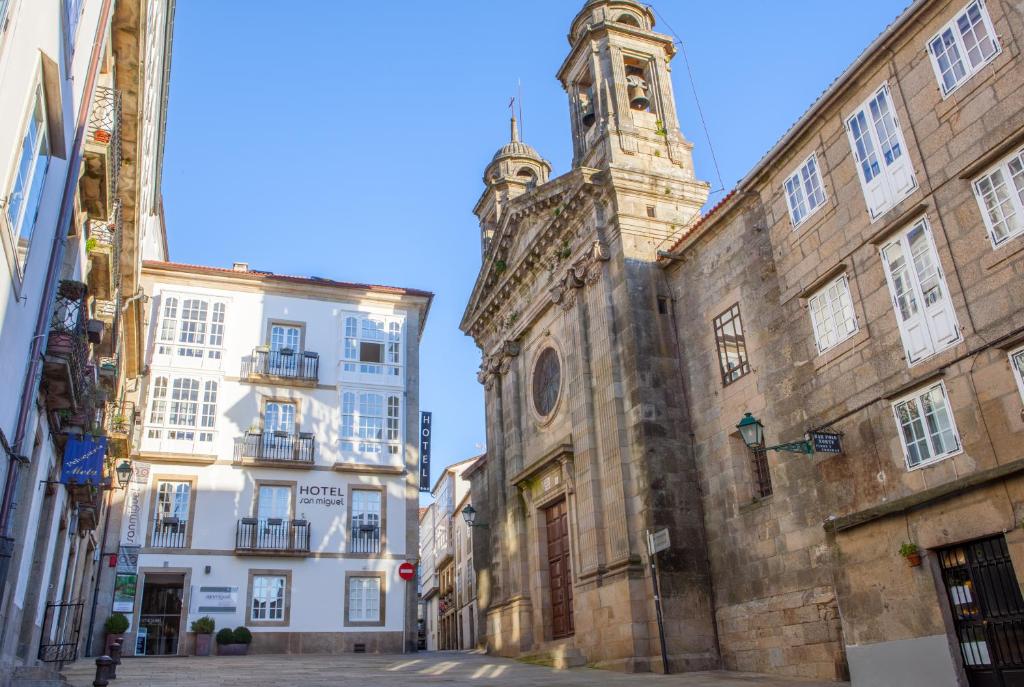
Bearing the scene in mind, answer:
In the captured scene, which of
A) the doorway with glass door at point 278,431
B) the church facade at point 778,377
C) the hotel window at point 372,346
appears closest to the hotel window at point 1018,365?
the church facade at point 778,377

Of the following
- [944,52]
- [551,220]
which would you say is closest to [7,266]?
[944,52]

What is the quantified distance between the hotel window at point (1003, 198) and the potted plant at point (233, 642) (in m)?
21.5

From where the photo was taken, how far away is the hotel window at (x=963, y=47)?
10.6 m

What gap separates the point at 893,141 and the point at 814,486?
5821 millimetres

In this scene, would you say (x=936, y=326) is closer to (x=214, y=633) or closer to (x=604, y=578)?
(x=604, y=578)

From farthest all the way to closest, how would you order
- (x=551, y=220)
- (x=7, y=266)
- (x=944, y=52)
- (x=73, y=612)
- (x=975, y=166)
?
(x=551, y=220)
(x=73, y=612)
(x=944, y=52)
(x=975, y=166)
(x=7, y=266)

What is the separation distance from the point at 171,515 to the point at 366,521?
5.85 m

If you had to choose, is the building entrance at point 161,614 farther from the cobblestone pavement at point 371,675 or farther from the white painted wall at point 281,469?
the cobblestone pavement at point 371,675

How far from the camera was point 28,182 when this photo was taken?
8578mm

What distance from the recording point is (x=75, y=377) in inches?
444

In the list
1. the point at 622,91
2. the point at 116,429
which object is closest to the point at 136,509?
the point at 116,429

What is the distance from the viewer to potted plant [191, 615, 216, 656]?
928 inches

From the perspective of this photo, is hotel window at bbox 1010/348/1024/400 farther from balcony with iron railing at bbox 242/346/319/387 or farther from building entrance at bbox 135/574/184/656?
building entrance at bbox 135/574/184/656

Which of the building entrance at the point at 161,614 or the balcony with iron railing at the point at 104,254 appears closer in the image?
the balcony with iron railing at the point at 104,254
